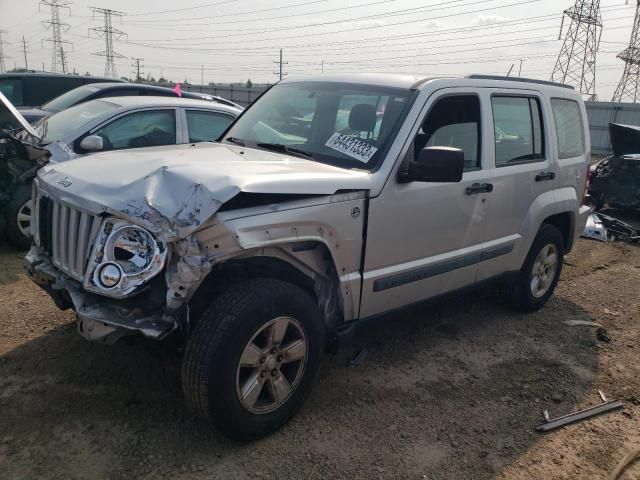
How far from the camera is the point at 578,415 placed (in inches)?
138

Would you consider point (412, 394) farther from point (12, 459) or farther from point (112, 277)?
point (12, 459)

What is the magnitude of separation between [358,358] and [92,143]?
11.4ft

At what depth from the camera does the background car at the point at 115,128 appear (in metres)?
5.62

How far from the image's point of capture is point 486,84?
13.6ft

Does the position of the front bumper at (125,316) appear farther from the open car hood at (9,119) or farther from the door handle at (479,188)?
the open car hood at (9,119)

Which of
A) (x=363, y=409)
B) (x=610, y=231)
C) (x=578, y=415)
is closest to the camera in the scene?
(x=363, y=409)

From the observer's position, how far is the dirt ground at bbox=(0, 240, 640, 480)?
2.83 meters

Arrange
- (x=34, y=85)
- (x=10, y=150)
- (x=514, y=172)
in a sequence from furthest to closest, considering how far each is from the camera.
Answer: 1. (x=34, y=85)
2. (x=10, y=150)
3. (x=514, y=172)

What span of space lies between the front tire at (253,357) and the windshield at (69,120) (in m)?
4.07

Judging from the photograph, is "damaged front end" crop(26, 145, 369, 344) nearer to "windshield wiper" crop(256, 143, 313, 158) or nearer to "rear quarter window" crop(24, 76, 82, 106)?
"windshield wiper" crop(256, 143, 313, 158)

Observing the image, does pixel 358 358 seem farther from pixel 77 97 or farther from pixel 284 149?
pixel 77 97

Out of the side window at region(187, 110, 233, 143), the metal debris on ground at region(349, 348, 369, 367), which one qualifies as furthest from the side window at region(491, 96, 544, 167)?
the side window at region(187, 110, 233, 143)

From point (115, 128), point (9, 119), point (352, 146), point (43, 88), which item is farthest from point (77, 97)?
point (352, 146)

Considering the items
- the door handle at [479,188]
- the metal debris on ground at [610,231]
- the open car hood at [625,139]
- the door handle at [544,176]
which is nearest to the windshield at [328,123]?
the door handle at [479,188]
